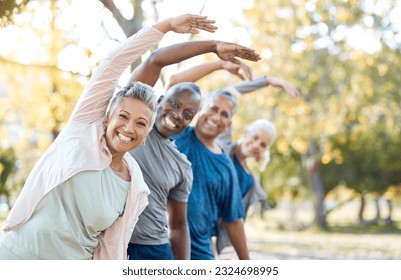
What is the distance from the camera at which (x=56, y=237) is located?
7.88 ft

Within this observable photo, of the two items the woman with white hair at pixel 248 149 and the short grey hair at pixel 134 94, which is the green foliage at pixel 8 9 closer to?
the short grey hair at pixel 134 94

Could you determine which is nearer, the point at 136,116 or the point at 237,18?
the point at 136,116

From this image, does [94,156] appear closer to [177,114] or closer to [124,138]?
[124,138]

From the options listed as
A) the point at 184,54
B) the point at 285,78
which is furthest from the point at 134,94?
the point at 285,78

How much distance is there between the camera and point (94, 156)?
2.48 m

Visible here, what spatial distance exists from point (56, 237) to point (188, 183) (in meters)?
0.93

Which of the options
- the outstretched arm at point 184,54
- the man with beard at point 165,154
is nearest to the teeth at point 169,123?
the man with beard at point 165,154

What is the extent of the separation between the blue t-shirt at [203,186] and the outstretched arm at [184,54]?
27.6 inches

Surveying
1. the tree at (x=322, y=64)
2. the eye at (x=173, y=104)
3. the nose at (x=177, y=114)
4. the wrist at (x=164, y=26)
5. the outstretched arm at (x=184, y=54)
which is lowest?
the nose at (x=177, y=114)

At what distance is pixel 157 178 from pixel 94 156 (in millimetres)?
587

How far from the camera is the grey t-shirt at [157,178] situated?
3016 mm

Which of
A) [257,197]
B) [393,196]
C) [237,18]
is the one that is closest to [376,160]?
[393,196]
